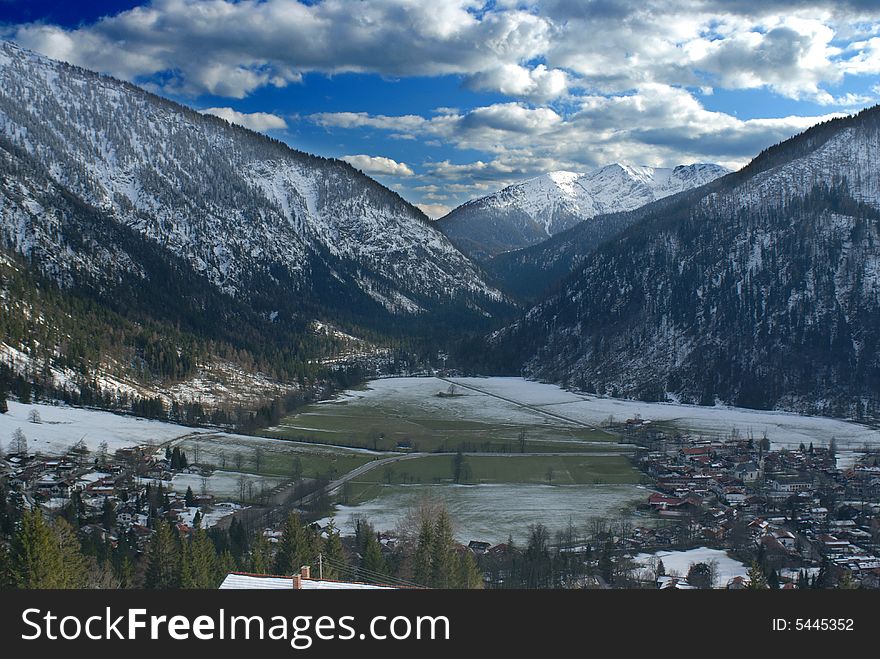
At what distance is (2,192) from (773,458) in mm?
149864

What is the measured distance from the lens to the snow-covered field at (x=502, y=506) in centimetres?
5765

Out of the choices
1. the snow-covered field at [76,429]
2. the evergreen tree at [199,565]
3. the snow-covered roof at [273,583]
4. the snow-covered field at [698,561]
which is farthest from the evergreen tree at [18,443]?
the snow-covered roof at [273,583]

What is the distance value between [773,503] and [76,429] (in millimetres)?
72791

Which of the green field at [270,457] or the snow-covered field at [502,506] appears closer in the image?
the snow-covered field at [502,506]

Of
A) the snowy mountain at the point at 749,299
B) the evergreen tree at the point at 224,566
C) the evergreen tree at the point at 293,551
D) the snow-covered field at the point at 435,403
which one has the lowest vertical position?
the snow-covered field at the point at 435,403

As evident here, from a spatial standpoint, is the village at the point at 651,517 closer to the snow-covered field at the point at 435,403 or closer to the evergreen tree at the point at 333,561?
the evergreen tree at the point at 333,561

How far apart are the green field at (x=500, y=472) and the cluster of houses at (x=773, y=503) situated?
175 inches

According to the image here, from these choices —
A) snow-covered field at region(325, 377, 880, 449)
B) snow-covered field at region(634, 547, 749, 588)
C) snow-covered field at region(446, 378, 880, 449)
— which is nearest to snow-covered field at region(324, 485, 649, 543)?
snow-covered field at region(634, 547, 749, 588)

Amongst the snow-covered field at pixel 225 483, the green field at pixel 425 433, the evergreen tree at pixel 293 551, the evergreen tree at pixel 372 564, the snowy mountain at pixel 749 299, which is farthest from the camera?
the snowy mountain at pixel 749 299

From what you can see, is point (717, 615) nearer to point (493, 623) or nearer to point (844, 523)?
point (493, 623)

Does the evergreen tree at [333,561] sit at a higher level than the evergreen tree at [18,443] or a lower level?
higher

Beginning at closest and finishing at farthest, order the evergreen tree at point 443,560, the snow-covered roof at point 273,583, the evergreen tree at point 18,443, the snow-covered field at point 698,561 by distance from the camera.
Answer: the snow-covered roof at point 273,583, the evergreen tree at point 443,560, the snow-covered field at point 698,561, the evergreen tree at point 18,443

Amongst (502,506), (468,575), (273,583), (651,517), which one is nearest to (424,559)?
(468,575)

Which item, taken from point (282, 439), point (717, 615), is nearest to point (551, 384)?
point (282, 439)
